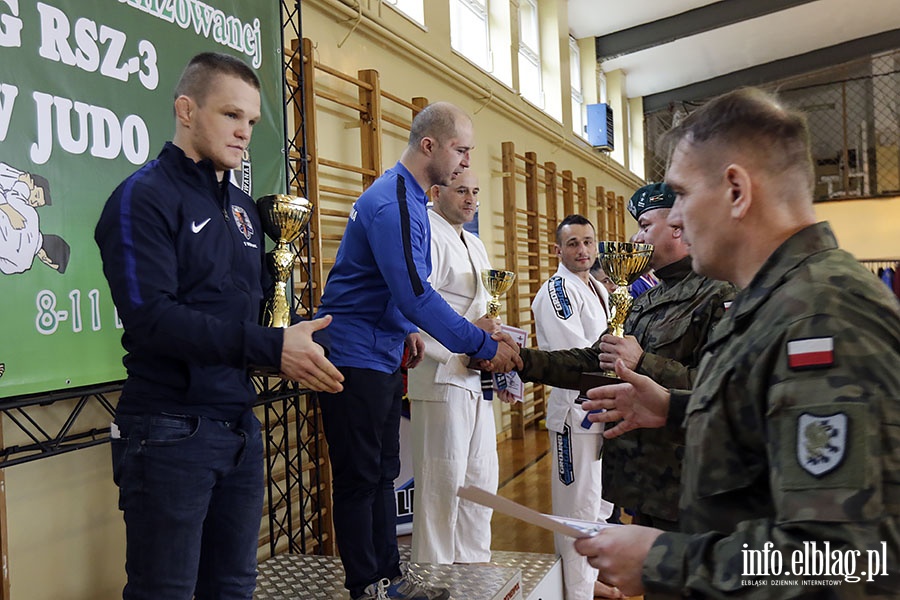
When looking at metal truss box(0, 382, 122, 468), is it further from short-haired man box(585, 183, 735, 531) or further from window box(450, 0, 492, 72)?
window box(450, 0, 492, 72)

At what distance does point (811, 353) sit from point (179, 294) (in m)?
1.31

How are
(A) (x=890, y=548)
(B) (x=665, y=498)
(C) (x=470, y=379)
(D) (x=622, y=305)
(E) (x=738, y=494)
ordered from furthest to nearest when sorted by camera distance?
(C) (x=470, y=379) → (D) (x=622, y=305) → (B) (x=665, y=498) → (E) (x=738, y=494) → (A) (x=890, y=548)

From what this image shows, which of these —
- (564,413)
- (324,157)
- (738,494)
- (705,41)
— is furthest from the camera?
(705,41)

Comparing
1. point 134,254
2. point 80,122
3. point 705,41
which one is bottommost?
point 134,254

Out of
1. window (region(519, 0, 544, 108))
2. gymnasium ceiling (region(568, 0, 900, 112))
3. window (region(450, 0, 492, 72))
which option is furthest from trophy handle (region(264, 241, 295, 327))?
gymnasium ceiling (region(568, 0, 900, 112))

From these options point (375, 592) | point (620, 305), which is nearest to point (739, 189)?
point (620, 305)

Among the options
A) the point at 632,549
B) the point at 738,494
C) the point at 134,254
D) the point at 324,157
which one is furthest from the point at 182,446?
the point at 324,157

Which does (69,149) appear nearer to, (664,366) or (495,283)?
(495,283)

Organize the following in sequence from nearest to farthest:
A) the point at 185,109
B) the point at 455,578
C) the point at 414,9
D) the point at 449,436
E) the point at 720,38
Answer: the point at 185,109, the point at 455,578, the point at 449,436, the point at 414,9, the point at 720,38

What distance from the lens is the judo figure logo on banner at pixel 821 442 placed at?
77 cm

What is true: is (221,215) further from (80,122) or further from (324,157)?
(324,157)

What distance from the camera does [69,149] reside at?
7.56 ft

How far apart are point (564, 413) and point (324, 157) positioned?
209 cm

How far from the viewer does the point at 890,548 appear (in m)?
0.77
